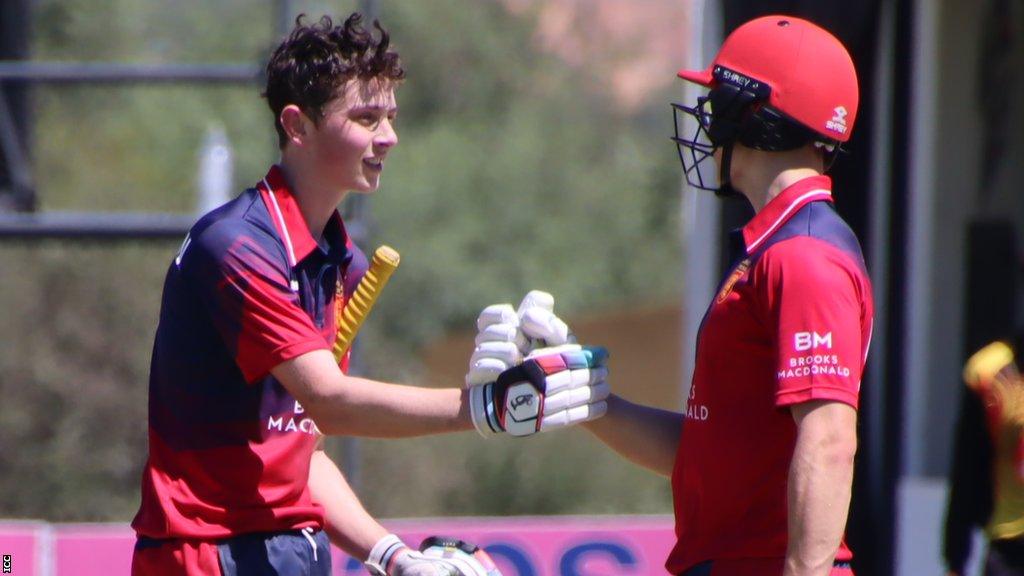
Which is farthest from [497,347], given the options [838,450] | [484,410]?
[838,450]

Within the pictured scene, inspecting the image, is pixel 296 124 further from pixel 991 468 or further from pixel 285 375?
pixel 991 468

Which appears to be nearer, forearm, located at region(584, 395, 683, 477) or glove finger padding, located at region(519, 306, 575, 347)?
glove finger padding, located at region(519, 306, 575, 347)

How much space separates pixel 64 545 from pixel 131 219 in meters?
3.67

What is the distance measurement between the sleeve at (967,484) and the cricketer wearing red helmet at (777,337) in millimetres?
2686

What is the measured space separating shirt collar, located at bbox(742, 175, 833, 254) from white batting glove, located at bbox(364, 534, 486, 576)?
3.10ft

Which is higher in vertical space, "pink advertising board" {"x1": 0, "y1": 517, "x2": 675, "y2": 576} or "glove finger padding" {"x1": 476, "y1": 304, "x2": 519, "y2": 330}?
"glove finger padding" {"x1": 476, "y1": 304, "x2": 519, "y2": 330}

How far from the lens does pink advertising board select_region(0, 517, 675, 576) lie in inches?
219

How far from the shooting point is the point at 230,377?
10.6 ft

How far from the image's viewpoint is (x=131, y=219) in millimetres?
8938

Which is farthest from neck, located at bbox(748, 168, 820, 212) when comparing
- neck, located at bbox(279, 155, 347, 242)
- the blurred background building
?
the blurred background building

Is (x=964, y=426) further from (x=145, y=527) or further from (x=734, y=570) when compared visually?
(x=145, y=527)

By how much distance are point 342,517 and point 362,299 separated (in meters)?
0.51

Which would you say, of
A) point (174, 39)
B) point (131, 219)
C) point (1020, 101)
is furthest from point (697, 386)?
point (174, 39)

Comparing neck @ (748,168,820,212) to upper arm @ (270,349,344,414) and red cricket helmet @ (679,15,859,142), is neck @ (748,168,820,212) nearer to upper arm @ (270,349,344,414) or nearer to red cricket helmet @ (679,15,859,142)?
red cricket helmet @ (679,15,859,142)
